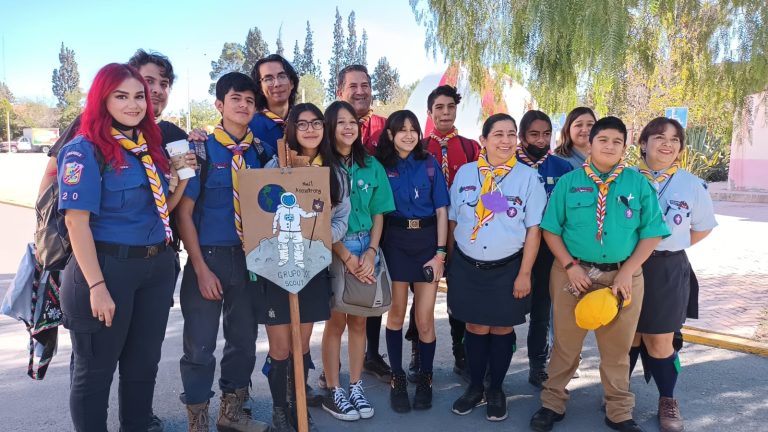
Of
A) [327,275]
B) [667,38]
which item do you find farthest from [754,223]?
[327,275]

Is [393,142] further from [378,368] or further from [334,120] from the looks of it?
[378,368]

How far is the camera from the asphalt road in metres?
3.49

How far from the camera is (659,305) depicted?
3422 mm

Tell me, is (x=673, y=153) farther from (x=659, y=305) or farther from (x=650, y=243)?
(x=659, y=305)

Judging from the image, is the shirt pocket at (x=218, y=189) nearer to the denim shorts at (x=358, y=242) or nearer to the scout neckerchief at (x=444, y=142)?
the denim shorts at (x=358, y=242)

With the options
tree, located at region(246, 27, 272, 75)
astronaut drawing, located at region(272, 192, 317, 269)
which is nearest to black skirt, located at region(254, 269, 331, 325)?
astronaut drawing, located at region(272, 192, 317, 269)

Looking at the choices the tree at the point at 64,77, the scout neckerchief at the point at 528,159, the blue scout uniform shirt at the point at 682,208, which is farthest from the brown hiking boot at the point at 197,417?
the tree at the point at 64,77

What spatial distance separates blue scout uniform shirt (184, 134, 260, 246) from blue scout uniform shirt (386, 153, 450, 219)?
113 cm

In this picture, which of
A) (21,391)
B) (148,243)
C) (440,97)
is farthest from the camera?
(440,97)

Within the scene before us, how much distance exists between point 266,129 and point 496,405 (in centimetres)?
246

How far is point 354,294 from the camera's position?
11.5 ft

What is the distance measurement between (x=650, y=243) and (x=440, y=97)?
1.85m

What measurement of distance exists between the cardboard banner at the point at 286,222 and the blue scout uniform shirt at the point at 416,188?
75cm

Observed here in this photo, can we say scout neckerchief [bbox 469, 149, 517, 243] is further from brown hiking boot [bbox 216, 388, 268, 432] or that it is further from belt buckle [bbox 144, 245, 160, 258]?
belt buckle [bbox 144, 245, 160, 258]
